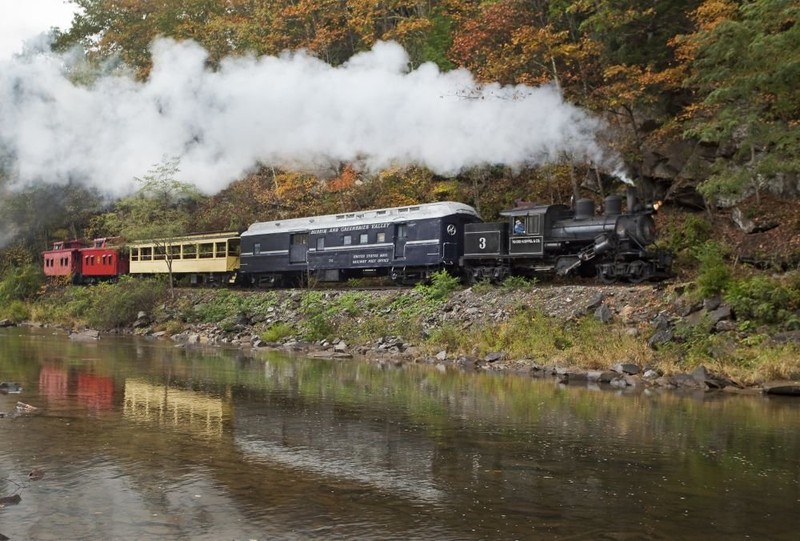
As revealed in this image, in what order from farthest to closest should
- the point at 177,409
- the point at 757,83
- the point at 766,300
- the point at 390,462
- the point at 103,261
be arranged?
the point at 103,261 < the point at 757,83 < the point at 766,300 < the point at 177,409 < the point at 390,462

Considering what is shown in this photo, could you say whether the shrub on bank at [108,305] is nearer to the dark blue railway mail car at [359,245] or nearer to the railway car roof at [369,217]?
the dark blue railway mail car at [359,245]

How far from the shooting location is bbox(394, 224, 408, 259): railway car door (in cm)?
2895

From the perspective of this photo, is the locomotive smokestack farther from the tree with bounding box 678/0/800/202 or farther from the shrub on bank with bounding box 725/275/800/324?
the shrub on bank with bounding box 725/275/800/324

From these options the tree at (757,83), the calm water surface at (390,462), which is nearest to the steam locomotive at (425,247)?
the tree at (757,83)

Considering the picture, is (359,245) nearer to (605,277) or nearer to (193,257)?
(605,277)

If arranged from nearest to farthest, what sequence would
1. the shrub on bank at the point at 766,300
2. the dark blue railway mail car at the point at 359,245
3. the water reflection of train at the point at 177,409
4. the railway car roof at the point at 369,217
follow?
the water reflection of train at the point at 177,409
the shrub on bank at the point at 766,300
the dark blue railway mail car at the point at 359,245
the railway car roof at the point at 369,217

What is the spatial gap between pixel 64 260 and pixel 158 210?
439 inches

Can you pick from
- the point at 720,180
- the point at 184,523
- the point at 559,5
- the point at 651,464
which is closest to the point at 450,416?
the point at 651,464

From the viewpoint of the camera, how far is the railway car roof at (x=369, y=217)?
2831 cm

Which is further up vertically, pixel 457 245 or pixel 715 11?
pixel 715 11

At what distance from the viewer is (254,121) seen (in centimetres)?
3453

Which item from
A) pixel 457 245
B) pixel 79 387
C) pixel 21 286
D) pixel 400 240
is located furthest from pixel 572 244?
pixel 21 286

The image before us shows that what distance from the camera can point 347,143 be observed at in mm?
31609

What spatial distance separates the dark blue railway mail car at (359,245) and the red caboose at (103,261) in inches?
396
